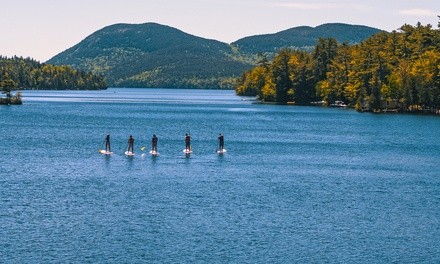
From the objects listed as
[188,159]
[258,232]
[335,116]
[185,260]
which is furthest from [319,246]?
[335,116]

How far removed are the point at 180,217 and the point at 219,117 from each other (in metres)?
134

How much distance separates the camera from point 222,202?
60812 mm

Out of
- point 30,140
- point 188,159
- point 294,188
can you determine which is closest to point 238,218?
point 294,188

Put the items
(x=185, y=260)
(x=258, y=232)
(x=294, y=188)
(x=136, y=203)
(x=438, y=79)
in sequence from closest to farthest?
(x=185, y=260) → (x=258, y=232) → (x=136, y=203) → (x=294, y=188) → (x=438, y=79)

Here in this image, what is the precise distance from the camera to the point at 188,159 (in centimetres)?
9056

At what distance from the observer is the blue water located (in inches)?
1809

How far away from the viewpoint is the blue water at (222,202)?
45.9 m

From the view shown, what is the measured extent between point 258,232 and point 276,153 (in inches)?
2016

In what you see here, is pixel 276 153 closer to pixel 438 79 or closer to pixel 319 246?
pixel 319 246

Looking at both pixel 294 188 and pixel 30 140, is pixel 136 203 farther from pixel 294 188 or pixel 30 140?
pixel 30 140

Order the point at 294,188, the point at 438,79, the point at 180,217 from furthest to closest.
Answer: the point at 438,79 → the point at 294,188 → the point at 180,217

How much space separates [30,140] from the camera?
382 ft

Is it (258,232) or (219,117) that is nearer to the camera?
(258,232)

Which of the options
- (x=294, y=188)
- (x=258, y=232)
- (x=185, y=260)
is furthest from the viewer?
(x=294, y=188)
